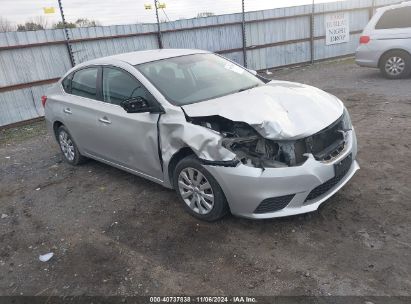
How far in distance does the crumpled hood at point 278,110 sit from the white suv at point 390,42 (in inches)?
243

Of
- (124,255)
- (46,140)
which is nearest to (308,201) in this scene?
(124,255)

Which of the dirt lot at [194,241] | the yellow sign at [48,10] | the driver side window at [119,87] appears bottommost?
the dirt lot at [194,241]

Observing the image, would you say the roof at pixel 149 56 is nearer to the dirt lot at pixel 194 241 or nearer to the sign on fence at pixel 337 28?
the dirt lot at pixel 194 241

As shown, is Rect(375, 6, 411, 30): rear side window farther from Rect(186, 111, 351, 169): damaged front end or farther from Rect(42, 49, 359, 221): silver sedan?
Rect(186, 111, 351, 169): damaged front end

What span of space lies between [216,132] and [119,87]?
5.49ft

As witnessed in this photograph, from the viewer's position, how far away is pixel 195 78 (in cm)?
450

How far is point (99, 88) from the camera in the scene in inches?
194

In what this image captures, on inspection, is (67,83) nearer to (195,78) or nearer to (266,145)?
(195,78)

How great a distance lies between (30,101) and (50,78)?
78cm

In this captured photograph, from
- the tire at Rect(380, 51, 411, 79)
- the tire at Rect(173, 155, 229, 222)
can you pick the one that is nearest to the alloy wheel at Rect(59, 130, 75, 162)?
the tire at Rect(173, 155, 229, 222)

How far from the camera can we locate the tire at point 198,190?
3639mm

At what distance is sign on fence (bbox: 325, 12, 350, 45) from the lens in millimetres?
14125

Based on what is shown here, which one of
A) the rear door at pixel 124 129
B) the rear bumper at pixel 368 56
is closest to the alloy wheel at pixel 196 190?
the rear door at pixel 124 129

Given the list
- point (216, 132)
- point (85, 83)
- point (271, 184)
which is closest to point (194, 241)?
point (271, 184)
